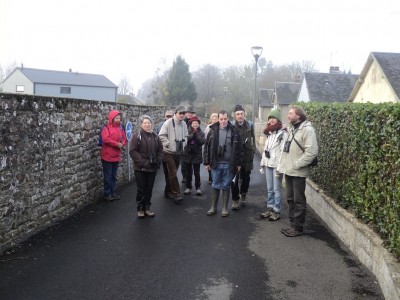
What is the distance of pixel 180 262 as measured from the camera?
494 cm

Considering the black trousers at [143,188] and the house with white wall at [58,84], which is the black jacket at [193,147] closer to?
the black trousers at [143,188]

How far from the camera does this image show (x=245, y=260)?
16.7ft

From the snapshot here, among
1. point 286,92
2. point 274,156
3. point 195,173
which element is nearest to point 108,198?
point 195,173

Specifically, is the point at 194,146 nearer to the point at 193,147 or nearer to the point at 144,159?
the point at 193,147

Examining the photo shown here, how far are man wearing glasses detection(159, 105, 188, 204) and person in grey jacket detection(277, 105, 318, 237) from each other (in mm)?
2768

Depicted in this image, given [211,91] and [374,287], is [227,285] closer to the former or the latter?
[374,287]

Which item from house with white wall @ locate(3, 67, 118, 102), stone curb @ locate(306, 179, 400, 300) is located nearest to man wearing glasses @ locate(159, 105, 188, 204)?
stone curb @ locate(306, 179, 400, 300)

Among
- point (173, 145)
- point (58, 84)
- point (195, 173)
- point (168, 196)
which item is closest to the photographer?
point (173, 145)

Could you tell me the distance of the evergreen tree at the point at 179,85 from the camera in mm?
62344

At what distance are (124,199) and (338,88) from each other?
113 ft

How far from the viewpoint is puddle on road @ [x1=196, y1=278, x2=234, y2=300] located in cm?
405

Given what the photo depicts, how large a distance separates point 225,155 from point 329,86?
33.7 metres

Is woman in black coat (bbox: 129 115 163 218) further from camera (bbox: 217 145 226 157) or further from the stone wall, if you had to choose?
the stone wall

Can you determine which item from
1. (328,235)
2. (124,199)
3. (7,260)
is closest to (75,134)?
(124,199)
